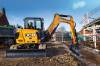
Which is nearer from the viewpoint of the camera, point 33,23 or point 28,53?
point 28,53

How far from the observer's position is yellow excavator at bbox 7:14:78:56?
2300cm

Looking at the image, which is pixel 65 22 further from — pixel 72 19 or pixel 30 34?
pixel 30 34

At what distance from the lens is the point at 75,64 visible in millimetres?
16891

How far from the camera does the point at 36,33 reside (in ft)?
75.3

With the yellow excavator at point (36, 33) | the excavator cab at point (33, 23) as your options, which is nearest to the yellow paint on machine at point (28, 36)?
the yellow excavator at point (36, 33)

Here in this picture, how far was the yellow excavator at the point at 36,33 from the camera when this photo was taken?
75.5 feet

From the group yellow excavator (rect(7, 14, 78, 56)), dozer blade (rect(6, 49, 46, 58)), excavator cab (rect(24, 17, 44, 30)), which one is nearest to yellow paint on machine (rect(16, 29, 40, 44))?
yellow excavator (rect(7, 14, 78, 56))

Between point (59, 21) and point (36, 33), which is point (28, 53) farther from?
point (59, 21)

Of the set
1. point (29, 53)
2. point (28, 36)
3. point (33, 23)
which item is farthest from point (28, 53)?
point (33, 23)

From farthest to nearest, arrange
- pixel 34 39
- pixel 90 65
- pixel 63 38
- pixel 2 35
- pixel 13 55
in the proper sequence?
1. pixel 63 38
2. pixel 2 35
3. pixel 34 39
4. pixel 13 55
5. pixel 90 65

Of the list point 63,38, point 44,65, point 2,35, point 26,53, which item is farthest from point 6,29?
point 63,38

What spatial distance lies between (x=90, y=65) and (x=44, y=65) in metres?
2.67

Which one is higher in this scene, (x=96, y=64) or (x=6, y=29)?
(x=6, y=29)

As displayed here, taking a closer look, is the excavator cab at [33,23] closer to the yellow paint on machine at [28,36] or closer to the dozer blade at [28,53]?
the yellow paint on machine at [28,36]
